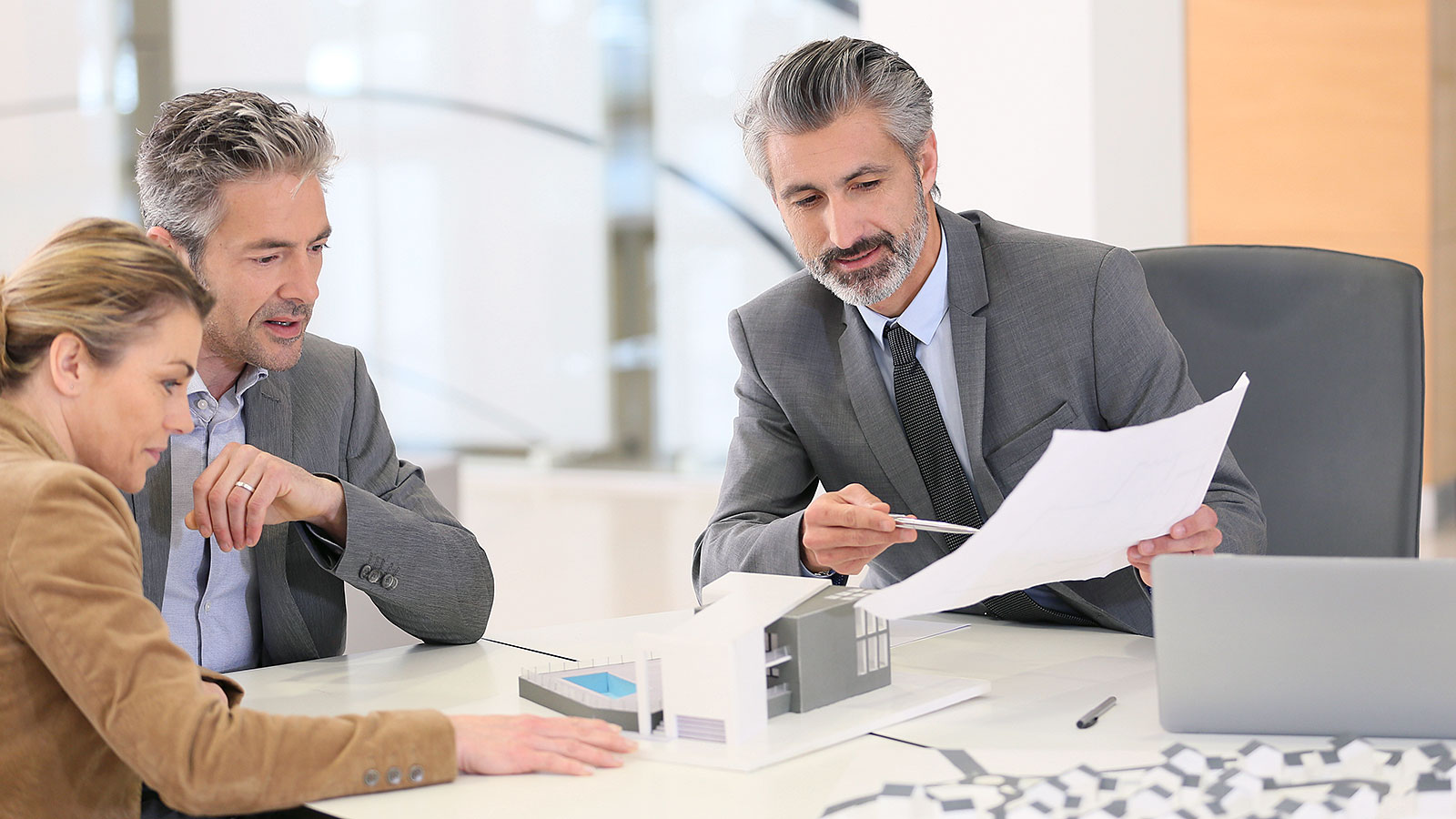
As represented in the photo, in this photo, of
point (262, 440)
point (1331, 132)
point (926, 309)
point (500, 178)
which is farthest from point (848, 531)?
point (500, 178)

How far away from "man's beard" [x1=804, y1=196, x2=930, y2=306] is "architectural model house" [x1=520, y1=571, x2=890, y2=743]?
700mm

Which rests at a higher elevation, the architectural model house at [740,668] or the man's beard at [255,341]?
the man's beard at [255,341]

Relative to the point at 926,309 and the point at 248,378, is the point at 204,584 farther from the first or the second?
the point at 926,309

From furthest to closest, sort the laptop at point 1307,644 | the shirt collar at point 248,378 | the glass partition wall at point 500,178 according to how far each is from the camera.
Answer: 1. the glass partition wall at point 500,178
2. the shirt collar at point 248,378
3. the laptop at point 1307,644

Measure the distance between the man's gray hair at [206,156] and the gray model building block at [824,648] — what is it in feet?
3.12

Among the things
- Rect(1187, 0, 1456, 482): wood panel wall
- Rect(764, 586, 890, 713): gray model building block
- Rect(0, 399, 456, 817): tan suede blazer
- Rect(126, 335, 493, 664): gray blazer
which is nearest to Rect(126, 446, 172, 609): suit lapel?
Rect(126, 335, 493, 664): gray blazer

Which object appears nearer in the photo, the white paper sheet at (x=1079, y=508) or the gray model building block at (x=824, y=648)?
the white paper sheet at (x=1079, y=508)

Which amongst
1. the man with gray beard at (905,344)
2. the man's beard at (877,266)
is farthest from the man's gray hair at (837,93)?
the man's beard at (877,266)

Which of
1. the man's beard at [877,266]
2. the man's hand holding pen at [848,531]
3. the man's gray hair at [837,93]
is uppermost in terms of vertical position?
the man's gray hair at [837,93]

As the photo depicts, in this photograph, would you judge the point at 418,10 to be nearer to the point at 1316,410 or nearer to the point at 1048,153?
the point at 1048,153

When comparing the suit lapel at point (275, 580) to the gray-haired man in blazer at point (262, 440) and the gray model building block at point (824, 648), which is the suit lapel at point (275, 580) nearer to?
the gray-haired man in blazer at point (262, 440)

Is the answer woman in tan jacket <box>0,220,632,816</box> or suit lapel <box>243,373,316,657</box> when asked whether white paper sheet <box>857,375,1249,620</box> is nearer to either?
woman in tan jacket <box>0,220,632,816</box>

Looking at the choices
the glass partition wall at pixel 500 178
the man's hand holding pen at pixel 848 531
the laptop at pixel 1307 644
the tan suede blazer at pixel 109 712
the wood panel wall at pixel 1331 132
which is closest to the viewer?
the tan suede blazer at pixel 109 712

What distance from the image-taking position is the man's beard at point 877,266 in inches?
73.5
